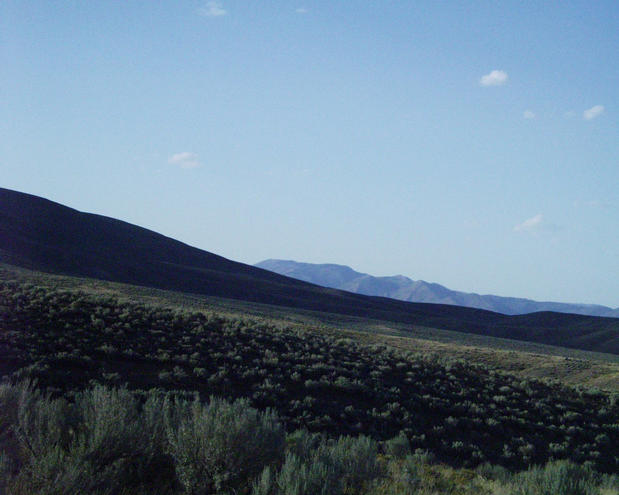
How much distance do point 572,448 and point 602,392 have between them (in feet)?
29.3

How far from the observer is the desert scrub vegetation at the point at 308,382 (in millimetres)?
13609

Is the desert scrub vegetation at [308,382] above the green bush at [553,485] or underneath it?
underneath

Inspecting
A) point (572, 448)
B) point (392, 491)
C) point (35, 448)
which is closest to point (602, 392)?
point (572, 448)

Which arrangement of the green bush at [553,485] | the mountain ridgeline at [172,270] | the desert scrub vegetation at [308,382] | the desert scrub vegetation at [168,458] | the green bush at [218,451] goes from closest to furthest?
1. the desert scrub vegetation at [168,458]
2. the green bush at [218,451]
3. the green bush at [553,485]
4. the desert scrub vegetation at [308,382]
5. the mountain ridgeline at [172,270]

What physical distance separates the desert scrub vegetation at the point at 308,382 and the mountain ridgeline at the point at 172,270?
39.9 metres

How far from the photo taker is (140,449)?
21.4 ft

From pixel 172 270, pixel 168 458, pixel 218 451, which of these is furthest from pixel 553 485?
pixel 172 270

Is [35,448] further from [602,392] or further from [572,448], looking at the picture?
[602,392]

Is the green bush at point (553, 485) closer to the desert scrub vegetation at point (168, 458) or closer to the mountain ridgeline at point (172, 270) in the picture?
the desert scrub vegetation at point (168, 458)

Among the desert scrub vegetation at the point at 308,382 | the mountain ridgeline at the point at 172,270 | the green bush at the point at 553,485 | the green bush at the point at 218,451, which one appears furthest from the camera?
the mountain ridgeline at the point at 172,270

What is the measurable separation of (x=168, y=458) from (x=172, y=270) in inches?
2922

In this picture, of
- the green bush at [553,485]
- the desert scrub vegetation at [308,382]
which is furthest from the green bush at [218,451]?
the desert scrub vegetation at [308,382]

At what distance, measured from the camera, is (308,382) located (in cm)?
1630

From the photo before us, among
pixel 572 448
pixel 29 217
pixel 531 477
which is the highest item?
pixel 29 217
